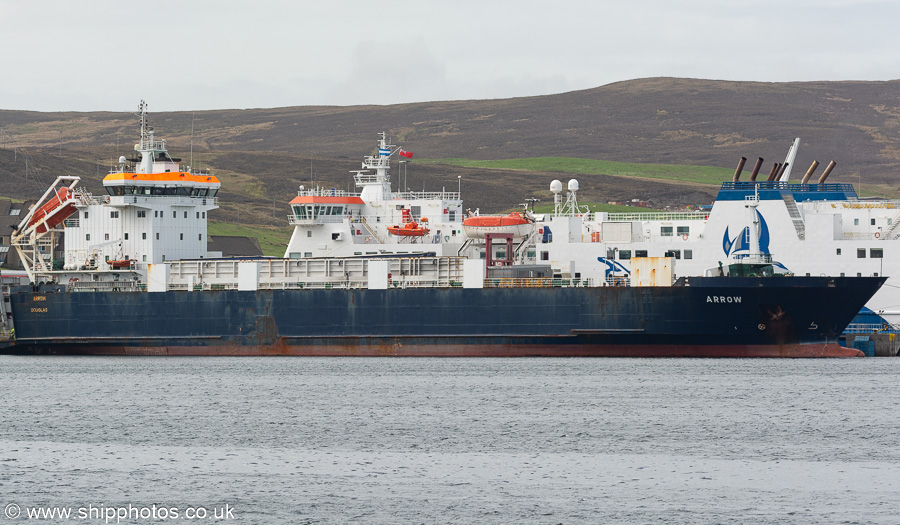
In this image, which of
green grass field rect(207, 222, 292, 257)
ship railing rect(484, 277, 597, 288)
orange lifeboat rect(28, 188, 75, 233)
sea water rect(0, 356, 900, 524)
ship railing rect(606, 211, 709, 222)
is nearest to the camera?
sea water rect(0, 356, 900, 524)

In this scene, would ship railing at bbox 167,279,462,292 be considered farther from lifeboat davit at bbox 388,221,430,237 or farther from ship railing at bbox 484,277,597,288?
lifeboat davit at bbox 388,221,430,237

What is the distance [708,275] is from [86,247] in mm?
28948

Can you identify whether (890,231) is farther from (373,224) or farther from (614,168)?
(614,168)

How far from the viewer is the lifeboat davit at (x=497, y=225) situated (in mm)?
53406

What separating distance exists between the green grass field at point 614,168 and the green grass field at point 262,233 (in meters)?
52.4

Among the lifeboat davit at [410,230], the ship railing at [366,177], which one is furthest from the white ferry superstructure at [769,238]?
the ship railing at [366,177]

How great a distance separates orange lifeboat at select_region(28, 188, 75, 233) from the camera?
57.9 meters

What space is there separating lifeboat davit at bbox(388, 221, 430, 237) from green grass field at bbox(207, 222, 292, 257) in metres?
47.9

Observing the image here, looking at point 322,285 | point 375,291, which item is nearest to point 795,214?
point 375,291

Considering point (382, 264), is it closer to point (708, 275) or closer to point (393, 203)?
point (393, 203)

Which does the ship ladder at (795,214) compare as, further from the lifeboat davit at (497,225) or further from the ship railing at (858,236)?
the lifeboat davit at (497,225)

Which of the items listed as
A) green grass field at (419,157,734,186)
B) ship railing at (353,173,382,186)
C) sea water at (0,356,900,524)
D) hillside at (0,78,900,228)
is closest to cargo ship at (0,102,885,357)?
ship railing at (353,173,382,186)

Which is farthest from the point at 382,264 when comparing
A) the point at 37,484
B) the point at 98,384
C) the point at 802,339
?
the point at 37,484

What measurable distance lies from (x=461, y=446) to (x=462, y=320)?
67.4ft
